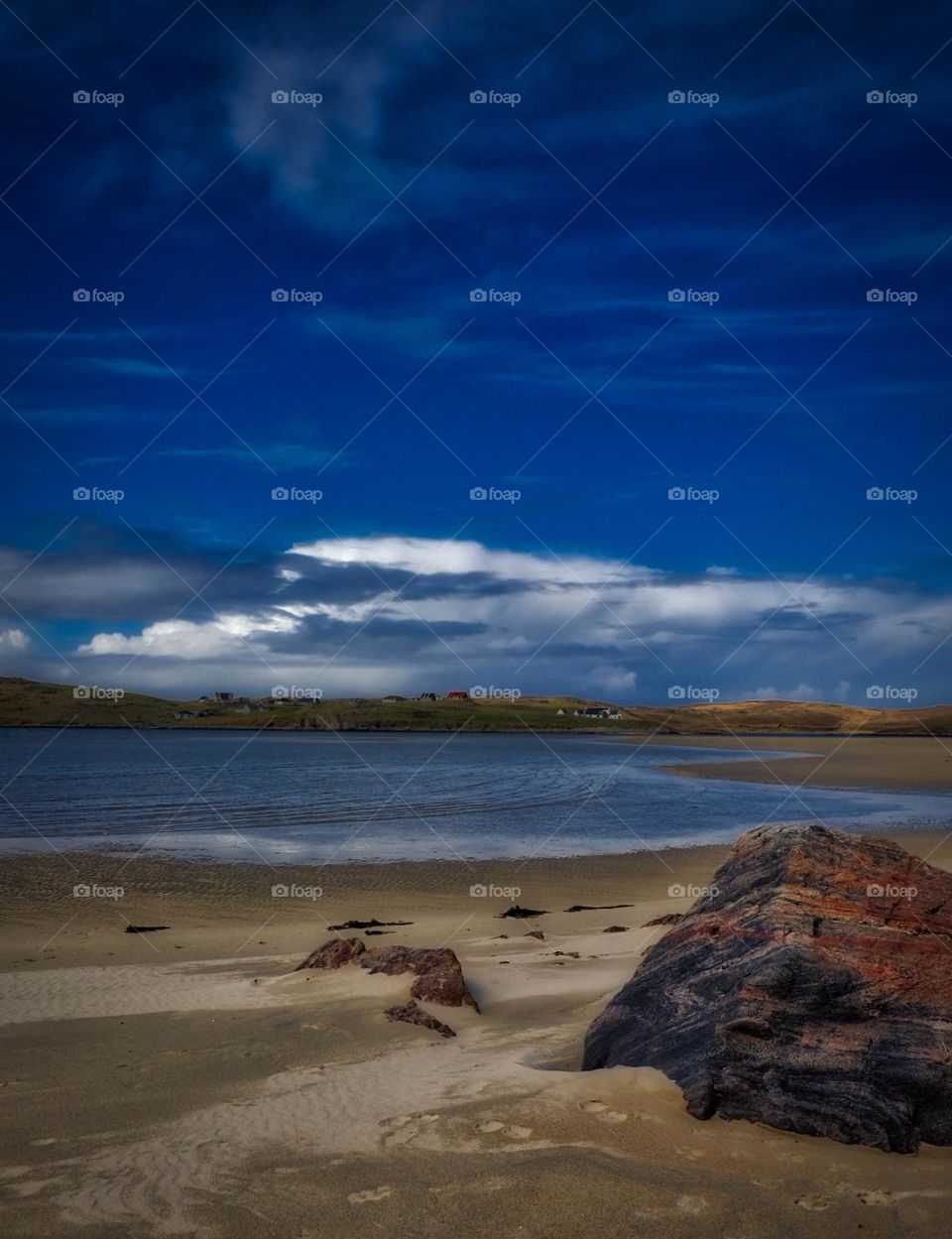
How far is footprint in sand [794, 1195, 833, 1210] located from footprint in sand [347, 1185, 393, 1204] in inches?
96.8

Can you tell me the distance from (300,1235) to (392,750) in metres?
80.9

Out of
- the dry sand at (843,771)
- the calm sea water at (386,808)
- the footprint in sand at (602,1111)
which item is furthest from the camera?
the dry sand at (843,771)

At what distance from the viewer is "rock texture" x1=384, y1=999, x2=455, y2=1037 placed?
9.53 meters

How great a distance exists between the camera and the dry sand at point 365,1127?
5387mm

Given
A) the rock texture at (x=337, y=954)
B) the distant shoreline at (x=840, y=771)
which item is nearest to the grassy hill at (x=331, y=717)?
the distant shoreline at (x=840, y=771)

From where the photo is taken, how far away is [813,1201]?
17.5 ft

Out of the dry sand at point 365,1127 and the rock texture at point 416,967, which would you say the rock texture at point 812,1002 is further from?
the rock texture at point 416,967

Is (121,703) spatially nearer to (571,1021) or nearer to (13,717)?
(13,717)

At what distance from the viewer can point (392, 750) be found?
85.4 meters

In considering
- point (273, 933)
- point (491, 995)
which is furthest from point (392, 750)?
point (491, 995)

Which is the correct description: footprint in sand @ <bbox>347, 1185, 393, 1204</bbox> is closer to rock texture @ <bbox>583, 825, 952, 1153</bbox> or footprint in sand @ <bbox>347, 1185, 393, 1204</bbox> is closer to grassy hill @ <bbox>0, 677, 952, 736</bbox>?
rock texture @ <bbox>583, 825, 952, 1153</bbox>

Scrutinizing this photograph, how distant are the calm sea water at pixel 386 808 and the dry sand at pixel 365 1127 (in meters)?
15.0

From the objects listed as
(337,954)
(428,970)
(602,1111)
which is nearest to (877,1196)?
(602,1111)

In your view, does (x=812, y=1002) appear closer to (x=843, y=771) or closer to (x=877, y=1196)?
(x=877, y=1196)
